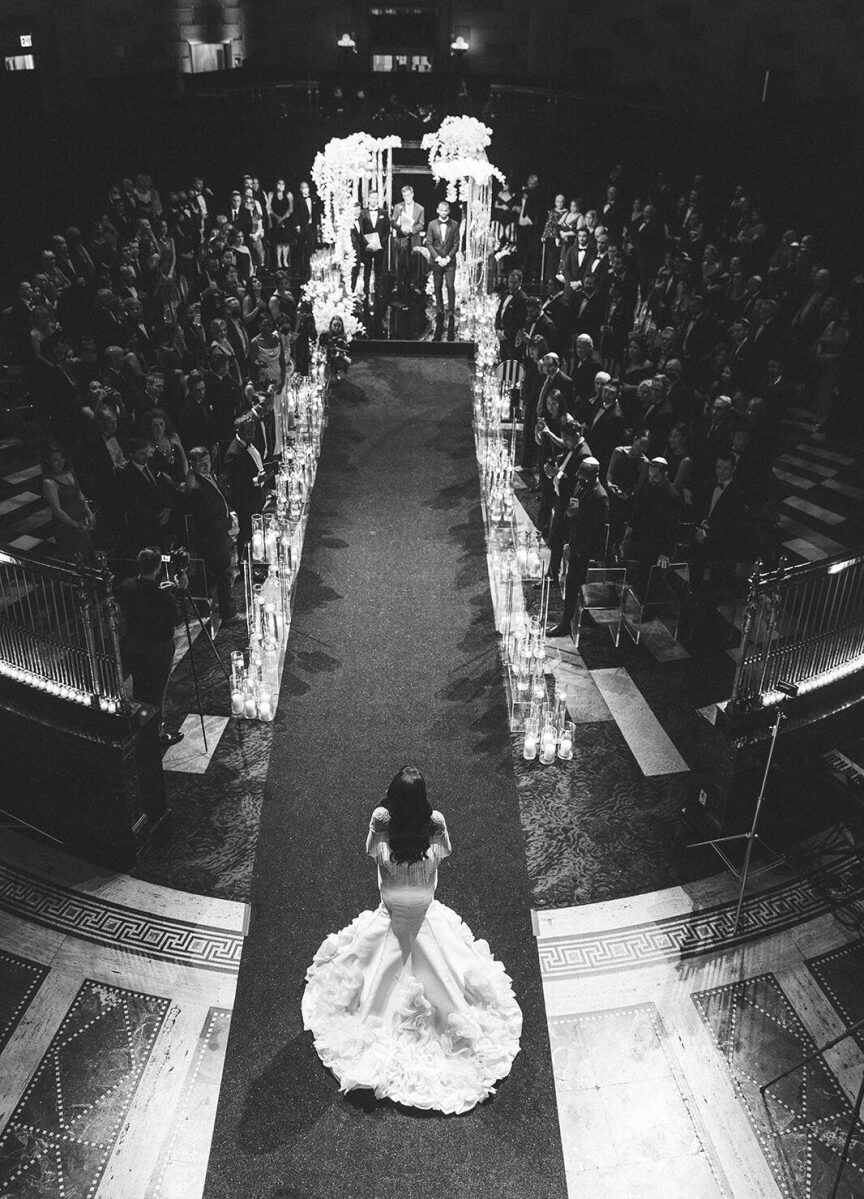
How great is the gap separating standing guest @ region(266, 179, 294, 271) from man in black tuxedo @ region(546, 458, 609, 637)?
996 cm

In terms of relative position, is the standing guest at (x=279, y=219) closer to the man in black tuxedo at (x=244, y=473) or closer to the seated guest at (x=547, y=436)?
the seated guest at (x=547, y=436)

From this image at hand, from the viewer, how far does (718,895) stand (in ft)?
16.6

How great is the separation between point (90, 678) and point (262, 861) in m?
1.38

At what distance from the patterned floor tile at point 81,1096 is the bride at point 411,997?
79cm

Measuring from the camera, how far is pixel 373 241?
508 inches

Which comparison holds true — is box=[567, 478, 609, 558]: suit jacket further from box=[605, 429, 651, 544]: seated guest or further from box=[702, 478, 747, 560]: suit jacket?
box=[702, 478, 747, 560]: suit jacket

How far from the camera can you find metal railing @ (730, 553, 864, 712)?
4.88m

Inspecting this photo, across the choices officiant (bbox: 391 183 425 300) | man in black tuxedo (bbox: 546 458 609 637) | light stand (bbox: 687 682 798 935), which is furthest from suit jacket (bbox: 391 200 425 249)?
light stand (bbox: 687 682 798 935)

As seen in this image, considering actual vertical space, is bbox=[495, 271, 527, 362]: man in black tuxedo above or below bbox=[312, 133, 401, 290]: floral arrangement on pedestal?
Result: below

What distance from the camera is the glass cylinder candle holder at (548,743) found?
5.90 meters

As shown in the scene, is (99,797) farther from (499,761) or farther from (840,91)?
(840,91)

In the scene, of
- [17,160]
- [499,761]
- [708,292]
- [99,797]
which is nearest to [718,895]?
[499,761]

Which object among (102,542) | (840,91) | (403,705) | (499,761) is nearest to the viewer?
(499,761)

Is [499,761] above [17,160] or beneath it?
beneath
